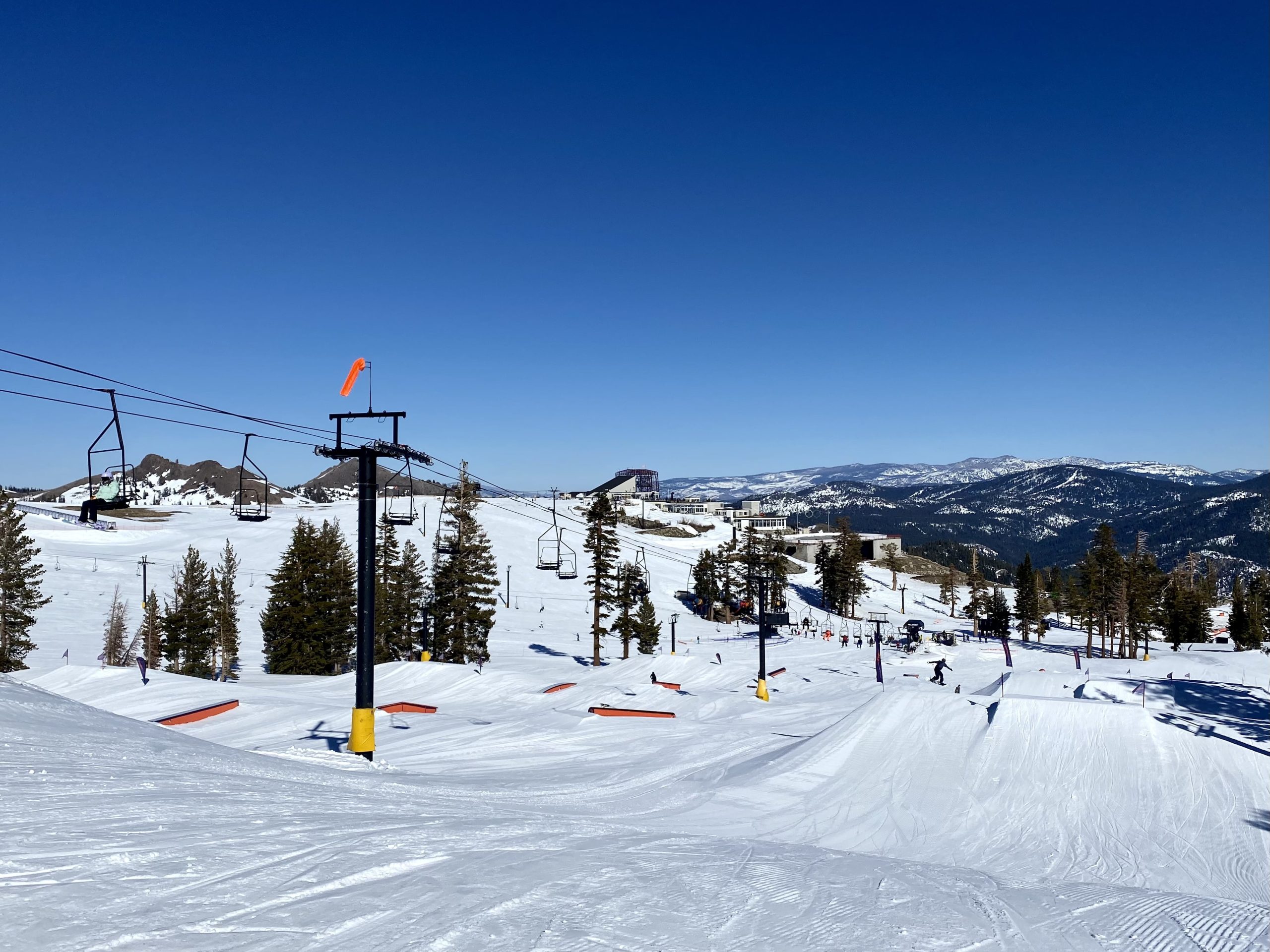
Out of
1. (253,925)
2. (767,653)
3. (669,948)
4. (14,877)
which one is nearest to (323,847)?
(253,925)

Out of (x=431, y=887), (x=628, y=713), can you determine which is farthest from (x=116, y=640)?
(x=431, y=887)

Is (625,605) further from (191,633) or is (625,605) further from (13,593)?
(13,593)

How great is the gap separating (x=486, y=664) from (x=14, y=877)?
3588 cm

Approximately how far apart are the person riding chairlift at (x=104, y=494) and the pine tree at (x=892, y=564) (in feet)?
308

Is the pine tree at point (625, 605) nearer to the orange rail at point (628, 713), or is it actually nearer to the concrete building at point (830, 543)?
the orange rail at point (628, 713)

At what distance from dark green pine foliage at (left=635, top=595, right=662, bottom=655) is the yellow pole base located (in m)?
32.9

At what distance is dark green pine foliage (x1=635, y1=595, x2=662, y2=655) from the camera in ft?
164

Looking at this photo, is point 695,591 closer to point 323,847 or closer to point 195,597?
point 195,597

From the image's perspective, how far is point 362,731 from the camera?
15805 millimetres

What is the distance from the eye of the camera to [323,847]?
23.7 ft

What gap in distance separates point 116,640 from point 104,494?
40.6 metres

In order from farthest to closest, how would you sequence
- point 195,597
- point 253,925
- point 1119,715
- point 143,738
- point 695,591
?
point 695,591 → point 195,597 → point 1119,715 → point 143,738 → point 253,925

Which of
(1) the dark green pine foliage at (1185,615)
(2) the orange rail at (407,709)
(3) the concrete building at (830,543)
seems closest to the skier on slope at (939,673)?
(2) the orange rail at (407,709)

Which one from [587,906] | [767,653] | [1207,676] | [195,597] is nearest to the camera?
[587,906]
